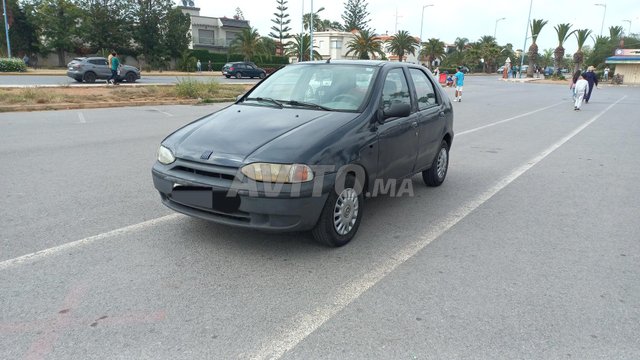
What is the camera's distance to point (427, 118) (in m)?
5.63

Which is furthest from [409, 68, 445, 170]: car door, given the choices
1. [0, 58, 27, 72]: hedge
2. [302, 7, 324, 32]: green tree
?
[302, 7, 324, 32]: green tree

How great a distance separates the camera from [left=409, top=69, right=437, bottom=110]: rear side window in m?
5.64

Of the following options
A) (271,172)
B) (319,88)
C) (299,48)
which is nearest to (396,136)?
(319,88)

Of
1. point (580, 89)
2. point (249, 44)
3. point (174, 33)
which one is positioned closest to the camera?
point (580, 89)

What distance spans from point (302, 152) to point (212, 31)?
66.6m

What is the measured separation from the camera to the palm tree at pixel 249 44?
55344mm

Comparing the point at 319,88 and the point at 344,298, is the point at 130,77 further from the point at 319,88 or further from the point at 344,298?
the point at 344,298

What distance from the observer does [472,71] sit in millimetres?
88125

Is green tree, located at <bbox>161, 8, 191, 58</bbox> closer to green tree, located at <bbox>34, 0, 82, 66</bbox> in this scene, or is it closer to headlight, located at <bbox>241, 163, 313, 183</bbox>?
green tree, located at <bbox>34, 0, 82, 66</bbox>

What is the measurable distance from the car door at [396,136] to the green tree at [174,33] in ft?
164

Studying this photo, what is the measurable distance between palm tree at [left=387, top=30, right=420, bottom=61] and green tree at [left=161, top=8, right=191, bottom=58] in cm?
3373

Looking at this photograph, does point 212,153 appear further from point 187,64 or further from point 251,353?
point 187,64

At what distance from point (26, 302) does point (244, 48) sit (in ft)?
182

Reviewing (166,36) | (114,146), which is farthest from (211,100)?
(166,36)
